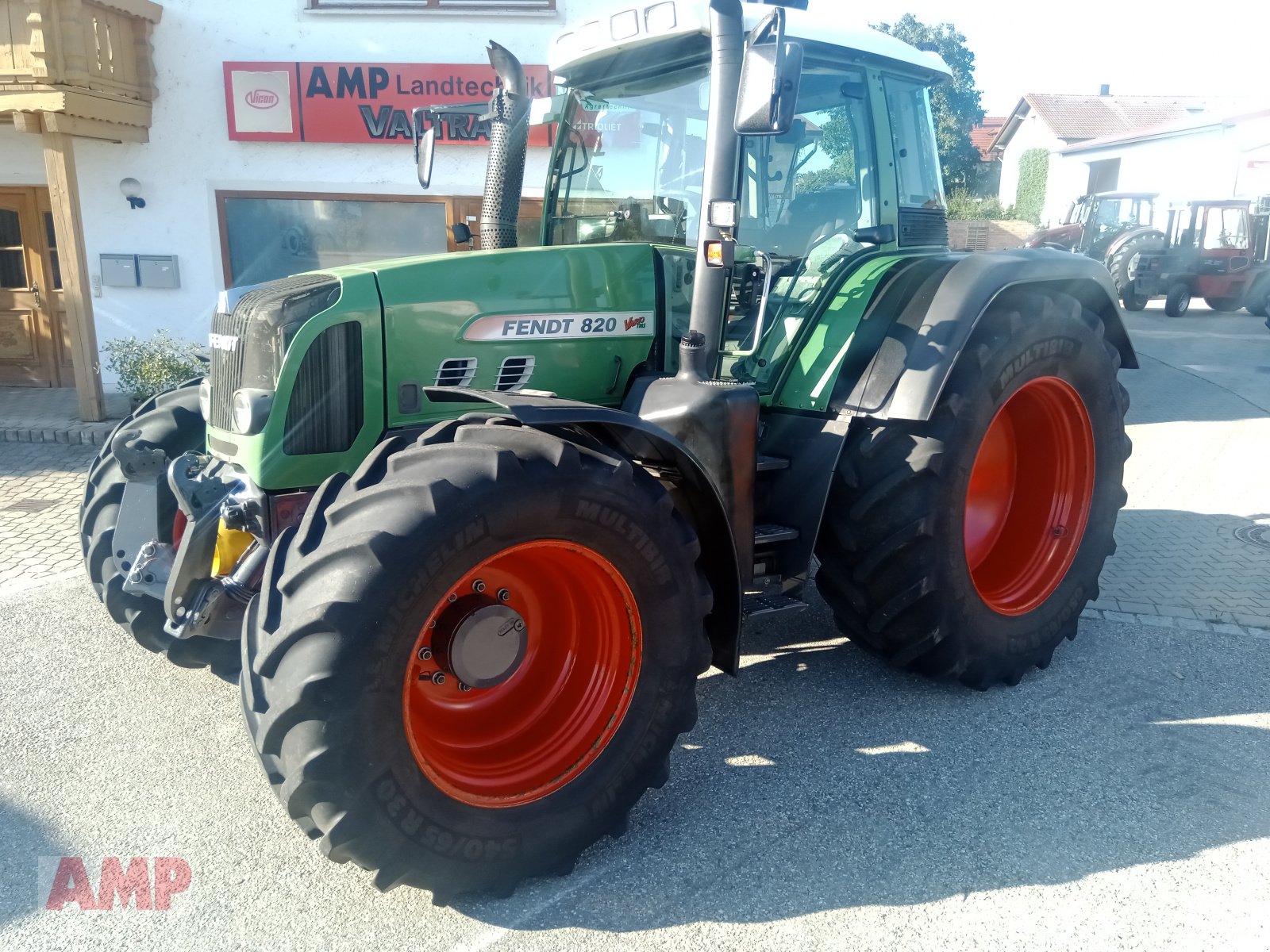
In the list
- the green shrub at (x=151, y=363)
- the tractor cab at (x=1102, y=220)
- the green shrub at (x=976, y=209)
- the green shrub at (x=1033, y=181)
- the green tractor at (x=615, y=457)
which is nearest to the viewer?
the green tractor at (x=615, y=457)

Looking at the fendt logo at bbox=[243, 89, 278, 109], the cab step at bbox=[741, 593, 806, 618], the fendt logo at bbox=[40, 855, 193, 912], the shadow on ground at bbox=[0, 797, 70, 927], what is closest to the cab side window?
the cab step at bbox=[741, 593, 806, 618]

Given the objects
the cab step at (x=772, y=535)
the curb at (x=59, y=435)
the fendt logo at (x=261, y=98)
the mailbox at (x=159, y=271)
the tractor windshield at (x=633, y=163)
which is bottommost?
the curb at (x=59, y=435)

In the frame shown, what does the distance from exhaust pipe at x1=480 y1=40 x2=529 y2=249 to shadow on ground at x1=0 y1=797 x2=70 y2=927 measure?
2.59 meters

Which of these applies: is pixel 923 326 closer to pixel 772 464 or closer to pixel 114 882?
pixel 772 464

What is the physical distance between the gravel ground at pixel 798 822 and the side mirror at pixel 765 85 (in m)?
2.03

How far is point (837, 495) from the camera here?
358 cm

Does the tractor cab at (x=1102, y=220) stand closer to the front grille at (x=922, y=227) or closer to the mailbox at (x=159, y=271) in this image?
the mailbox at (x=159, y=271)

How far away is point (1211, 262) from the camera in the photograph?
18516 mm

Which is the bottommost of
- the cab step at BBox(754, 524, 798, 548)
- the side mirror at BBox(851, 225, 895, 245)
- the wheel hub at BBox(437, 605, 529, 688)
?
the wheel hub at BBox(437, 605, 529, 688)

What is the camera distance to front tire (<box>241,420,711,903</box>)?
2.35 meters

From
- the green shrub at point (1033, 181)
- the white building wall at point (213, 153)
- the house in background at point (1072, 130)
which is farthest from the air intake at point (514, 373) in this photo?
the green shrub at point (1033, 181)

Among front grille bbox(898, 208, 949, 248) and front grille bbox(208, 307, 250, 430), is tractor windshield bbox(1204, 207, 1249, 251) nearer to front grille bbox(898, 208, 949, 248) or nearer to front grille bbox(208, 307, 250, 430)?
front grille bbox(898, 208, 949, 248)

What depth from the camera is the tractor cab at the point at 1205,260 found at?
60.9 feet

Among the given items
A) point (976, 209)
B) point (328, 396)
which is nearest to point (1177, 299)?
point (976, 209)
